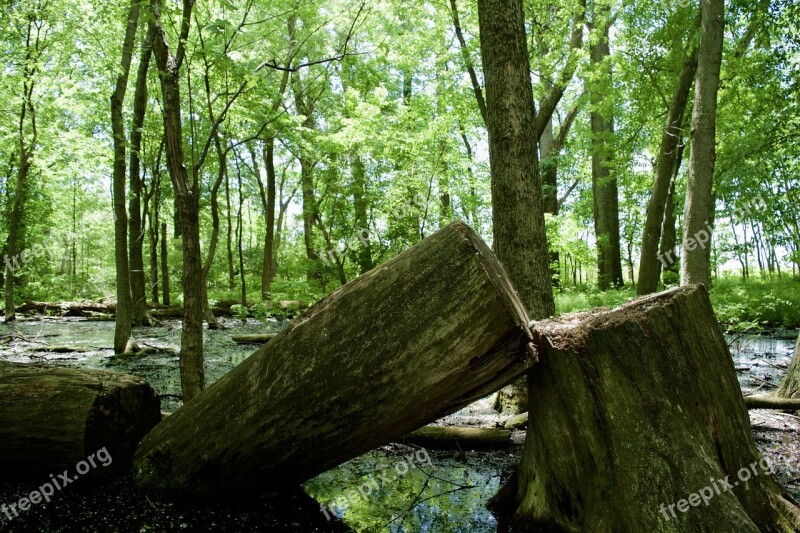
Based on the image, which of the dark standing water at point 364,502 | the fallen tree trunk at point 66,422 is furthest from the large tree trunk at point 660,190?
the fallen tree trunk at point 66,422

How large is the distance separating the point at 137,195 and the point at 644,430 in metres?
10.1

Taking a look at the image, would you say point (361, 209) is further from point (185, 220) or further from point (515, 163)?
point (185, 220)

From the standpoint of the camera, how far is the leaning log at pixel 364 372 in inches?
85.7

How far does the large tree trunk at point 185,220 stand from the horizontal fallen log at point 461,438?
1.99 meters

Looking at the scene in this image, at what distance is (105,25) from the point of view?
37.4 ft

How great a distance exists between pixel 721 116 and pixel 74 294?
94.5 feet

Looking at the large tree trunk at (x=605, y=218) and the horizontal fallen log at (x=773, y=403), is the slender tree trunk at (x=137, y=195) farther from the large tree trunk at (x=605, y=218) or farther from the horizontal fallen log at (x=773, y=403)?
the large tree trunk at (x=605, y=218)

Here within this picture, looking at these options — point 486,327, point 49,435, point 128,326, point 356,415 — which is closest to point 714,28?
point 486,327

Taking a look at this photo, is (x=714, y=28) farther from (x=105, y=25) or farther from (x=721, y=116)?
(x=105, y=25)

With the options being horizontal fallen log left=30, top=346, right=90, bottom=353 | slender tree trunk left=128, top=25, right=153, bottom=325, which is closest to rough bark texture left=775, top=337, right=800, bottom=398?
slender tree trunk left=128, top=25, right=153, bottom=325

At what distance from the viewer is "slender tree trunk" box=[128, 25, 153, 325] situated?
909 centimetres

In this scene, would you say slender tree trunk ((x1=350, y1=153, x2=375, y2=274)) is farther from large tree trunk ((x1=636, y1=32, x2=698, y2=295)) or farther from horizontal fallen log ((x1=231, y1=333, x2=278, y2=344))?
large tree trunk ((x1=636, y1=32, x2=698, y2=295))

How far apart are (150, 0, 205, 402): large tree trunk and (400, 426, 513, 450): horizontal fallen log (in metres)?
1.99

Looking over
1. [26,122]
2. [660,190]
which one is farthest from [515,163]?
[26,122]
